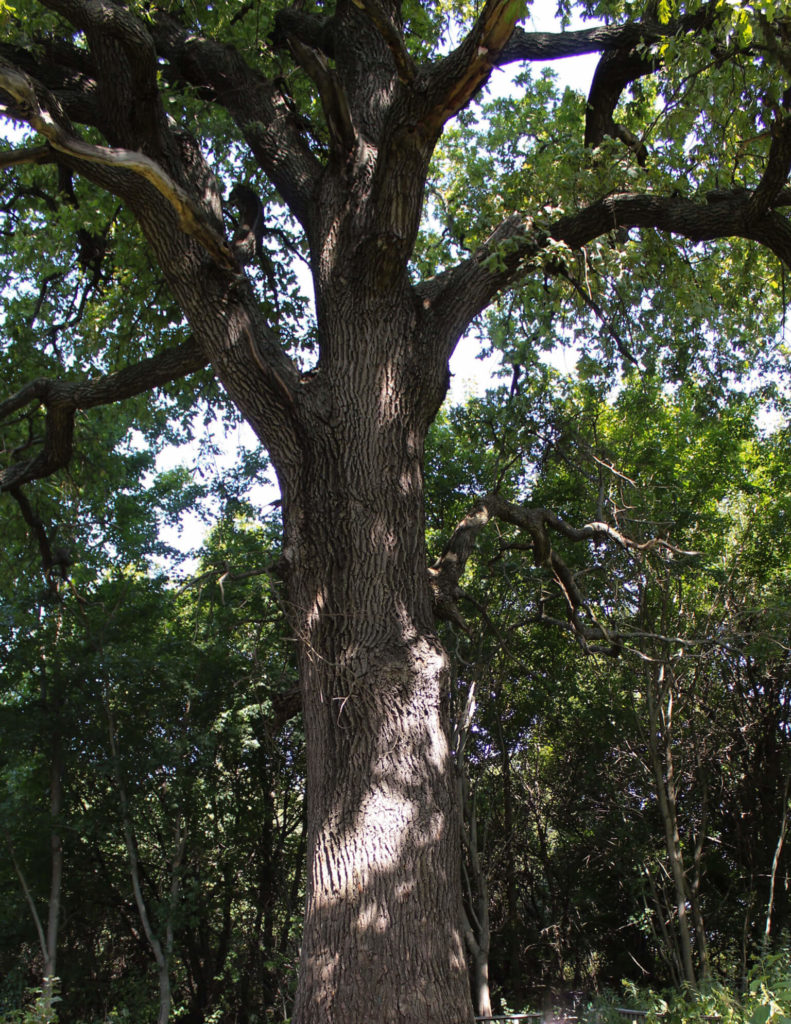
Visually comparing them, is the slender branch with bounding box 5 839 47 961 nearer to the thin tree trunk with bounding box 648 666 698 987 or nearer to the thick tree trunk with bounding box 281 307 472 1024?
the thin tree trunk with bounding box 648 666 698 987

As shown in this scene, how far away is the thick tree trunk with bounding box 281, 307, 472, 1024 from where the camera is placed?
291cm

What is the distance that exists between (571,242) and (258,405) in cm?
229

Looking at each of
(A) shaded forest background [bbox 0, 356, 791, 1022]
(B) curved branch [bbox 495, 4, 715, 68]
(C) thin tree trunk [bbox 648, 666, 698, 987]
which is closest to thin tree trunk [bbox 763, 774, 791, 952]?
(A) shaded forest background [bbox 0, 356, 791, 1022]

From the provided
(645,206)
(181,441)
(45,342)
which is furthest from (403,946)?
(181,441)

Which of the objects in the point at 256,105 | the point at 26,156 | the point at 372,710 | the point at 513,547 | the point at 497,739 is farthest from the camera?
the point at 497,739

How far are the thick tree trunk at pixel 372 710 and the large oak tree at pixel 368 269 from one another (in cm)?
1

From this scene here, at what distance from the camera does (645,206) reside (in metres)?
4.62

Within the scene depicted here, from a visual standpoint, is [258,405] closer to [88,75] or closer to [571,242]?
[571,242]

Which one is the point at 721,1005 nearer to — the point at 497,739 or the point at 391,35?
the point at 391,35

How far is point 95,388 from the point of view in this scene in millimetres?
4938

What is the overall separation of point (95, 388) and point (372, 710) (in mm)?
2963

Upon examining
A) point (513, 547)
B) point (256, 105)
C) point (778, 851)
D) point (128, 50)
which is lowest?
point (778, 851)

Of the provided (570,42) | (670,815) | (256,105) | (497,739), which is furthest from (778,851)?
(256,105)

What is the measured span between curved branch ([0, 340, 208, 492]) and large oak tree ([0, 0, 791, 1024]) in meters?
0.02
